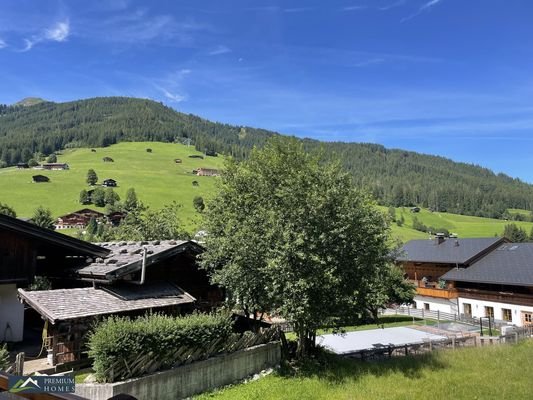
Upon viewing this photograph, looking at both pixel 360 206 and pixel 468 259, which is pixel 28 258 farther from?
pixel 468 259

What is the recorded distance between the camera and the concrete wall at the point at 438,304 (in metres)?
49.0

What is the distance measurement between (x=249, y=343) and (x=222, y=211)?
697 cm

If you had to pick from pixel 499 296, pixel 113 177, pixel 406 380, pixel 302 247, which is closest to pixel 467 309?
pixel 499 296

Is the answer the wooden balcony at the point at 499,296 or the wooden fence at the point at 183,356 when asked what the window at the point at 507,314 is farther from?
the wooden fence at the point at 183,356

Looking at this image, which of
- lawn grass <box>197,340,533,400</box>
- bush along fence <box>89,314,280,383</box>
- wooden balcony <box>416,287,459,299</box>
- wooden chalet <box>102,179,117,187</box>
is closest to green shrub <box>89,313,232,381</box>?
bush along fence <box>89,314,280,383</box>

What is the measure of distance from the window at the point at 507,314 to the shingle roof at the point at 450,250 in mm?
8941

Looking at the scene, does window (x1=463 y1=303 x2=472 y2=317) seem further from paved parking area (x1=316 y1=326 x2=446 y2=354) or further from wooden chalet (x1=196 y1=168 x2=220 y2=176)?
wooden chalet (x1=196 y1=168 x2=220 y2=176)

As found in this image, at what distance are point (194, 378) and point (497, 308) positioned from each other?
38146 mm

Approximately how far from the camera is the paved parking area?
29.5 m

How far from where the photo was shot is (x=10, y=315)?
18.9 metres

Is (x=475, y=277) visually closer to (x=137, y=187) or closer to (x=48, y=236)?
(x=48, y=236)

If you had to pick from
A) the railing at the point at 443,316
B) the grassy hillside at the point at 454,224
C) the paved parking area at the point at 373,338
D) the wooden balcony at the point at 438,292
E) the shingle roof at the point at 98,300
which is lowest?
the railing at the point at 443,316

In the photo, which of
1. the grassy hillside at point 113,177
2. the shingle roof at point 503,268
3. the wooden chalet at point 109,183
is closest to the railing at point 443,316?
the shingle roof at point 503,268

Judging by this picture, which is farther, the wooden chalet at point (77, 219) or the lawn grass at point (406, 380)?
the wooden chalet at point (77, 219)
